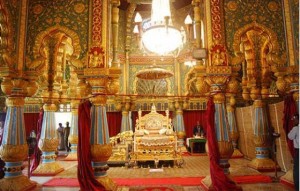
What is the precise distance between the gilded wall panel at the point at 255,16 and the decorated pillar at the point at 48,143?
6.13 meters

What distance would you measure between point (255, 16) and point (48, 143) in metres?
7.24

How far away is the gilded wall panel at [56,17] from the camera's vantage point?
6.33 m

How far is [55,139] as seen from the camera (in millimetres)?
8750

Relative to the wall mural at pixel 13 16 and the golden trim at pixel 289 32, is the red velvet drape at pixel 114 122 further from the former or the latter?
the golden trim at pixel 289 32

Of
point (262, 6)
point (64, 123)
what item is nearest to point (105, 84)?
point (262, 6)

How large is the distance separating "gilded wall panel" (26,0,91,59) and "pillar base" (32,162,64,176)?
376 cm

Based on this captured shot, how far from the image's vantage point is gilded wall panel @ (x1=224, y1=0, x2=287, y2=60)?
6262mm

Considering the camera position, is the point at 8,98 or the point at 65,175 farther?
the point at 65,175

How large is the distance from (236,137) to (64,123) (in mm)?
9842

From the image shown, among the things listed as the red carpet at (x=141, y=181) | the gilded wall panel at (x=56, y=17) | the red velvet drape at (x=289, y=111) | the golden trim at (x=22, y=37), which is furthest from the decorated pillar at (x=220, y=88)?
the golden trim at (x=22, y=37)

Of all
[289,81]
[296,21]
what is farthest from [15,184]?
[296,21]

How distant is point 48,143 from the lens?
27.9ft

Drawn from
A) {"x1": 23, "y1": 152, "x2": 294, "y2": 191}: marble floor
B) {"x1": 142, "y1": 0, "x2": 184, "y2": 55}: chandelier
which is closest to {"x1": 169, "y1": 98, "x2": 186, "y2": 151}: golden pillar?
{"x1": 23, "y1": 152, "x2": 294, "y2": 191}: marble floor

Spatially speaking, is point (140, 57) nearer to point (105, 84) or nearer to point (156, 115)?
point (156, 115)
